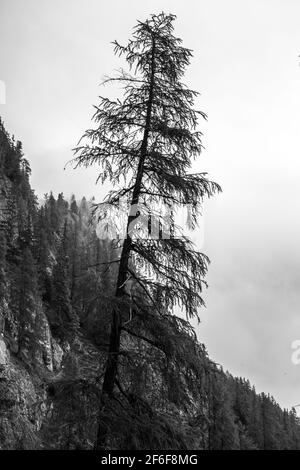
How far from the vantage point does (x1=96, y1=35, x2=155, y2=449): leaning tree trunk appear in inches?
300

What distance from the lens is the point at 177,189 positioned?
9008 mm

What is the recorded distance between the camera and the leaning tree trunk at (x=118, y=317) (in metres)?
7.61

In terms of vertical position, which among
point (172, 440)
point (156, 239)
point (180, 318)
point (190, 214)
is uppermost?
point (190, 214)

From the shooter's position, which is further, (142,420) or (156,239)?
(156,239)

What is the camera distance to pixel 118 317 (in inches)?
324

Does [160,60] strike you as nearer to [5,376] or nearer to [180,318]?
[180,318]

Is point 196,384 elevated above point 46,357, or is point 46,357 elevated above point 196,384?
point 46,357

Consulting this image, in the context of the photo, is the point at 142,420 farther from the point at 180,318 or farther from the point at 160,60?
the point at 160,60
